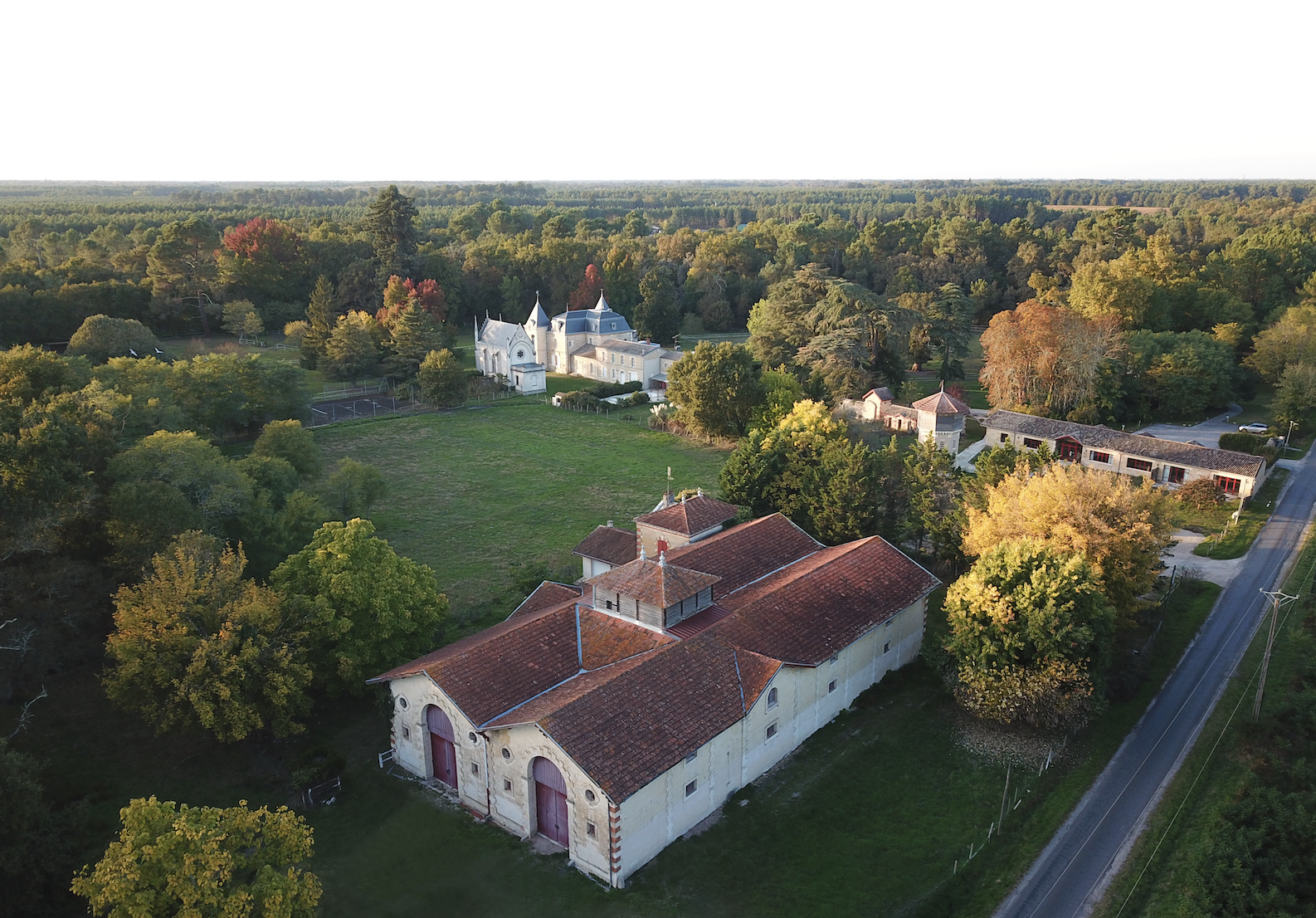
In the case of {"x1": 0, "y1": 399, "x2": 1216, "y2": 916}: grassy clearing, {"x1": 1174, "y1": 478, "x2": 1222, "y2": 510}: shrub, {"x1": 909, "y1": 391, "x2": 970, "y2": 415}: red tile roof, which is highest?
{"x1": 909, "y1": 391, "x2": 970, "y2": 415}: red tile roof

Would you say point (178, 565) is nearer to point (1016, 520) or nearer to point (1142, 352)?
point (1016, 520)

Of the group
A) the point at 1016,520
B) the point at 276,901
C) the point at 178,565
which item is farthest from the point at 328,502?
the point at 1016,520

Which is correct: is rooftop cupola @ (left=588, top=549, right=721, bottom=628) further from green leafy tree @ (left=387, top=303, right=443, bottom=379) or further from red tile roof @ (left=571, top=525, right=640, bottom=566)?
green leafy tree @ (left=387, top=303, right=443, bottom=379)

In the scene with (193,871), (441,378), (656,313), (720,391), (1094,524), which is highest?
(1094,524)

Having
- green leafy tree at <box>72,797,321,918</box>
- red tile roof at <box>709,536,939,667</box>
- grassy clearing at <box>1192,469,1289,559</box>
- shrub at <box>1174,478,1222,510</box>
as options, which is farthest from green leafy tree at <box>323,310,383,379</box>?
grassy clearing at <box>1192,469,1289,559</box>

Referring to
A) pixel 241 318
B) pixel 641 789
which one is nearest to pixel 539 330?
pixel 241 318

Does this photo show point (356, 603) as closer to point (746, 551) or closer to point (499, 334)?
point (746, 551)
